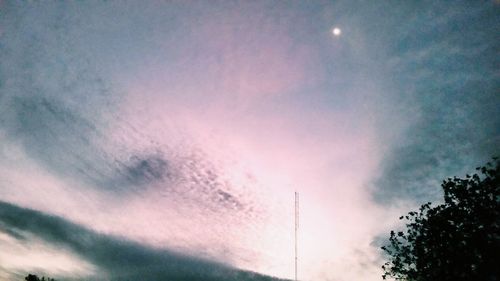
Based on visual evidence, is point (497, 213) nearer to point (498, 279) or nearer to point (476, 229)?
point (476, 229)

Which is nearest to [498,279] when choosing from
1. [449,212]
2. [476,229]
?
[476,229]

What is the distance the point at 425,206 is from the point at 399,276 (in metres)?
7.08

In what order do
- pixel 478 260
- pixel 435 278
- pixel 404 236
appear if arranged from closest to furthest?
1. pixel 478 260
2. pixel 435 278
3. pixel 404 236

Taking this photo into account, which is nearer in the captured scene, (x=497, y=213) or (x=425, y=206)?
(x=497, y=213)

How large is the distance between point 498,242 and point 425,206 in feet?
20.7

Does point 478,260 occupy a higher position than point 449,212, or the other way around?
point 449,212

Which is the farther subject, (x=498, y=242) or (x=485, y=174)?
(x=485, y=174)

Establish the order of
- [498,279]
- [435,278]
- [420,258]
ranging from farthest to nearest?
[420,258], [435,278], [498,279]

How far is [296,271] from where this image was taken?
25453mm

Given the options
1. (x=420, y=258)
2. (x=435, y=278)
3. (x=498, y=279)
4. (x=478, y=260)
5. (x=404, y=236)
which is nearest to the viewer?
(x=498, y=279)

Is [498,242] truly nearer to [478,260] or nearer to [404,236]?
[478,260]

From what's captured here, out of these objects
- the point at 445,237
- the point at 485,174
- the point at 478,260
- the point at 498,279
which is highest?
the point at 485,174

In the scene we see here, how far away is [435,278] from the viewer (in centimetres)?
2467

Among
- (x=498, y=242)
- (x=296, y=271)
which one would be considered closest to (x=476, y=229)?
(x=498, y=242)
